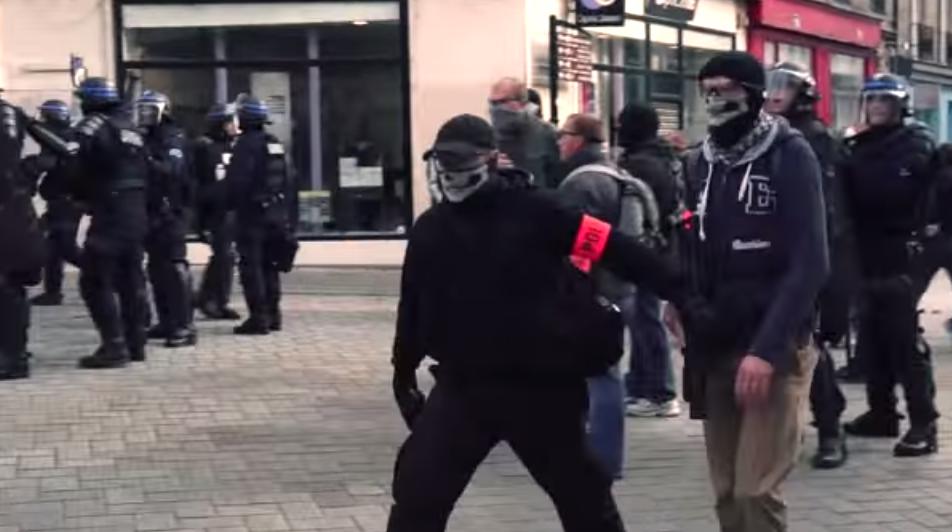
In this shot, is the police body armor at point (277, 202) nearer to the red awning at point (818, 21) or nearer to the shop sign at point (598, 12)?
the shop sign at point (598, 12)

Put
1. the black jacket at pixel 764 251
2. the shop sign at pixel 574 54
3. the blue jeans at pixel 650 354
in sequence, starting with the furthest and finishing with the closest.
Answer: the shop sign at pixel 574 54
the blue jeans at pixel 650 354
the black jacket at pixel 764 251

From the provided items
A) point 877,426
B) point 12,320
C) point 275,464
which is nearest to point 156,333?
point 12,320

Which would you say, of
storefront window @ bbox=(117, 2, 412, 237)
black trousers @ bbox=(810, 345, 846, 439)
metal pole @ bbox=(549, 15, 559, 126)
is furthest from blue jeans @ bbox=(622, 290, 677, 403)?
metal pole @ bbox=(549, 15, 559, 126)

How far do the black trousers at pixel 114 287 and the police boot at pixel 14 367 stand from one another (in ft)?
1.91

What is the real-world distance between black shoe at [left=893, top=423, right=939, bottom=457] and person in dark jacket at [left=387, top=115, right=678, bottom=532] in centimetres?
370

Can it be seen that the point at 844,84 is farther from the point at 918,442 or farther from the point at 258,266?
the point at 918,442

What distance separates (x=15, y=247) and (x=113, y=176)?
0.89 meters

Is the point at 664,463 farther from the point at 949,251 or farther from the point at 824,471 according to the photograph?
the point at 949,251

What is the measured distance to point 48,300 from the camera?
48.2 ft

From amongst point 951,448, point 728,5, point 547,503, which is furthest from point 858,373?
point 728,5

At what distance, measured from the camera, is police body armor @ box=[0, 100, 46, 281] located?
10023mm

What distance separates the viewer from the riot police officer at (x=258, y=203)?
481 inches

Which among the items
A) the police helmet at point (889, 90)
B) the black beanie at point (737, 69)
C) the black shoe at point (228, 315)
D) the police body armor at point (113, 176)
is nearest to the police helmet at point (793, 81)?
the police helmet at point (889, 90)

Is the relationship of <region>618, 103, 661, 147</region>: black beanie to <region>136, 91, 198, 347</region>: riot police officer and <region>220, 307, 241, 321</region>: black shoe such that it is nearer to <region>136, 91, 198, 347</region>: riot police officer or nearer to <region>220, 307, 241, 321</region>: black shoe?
<region>136, 91, 198, 347</region>: riot police officer
